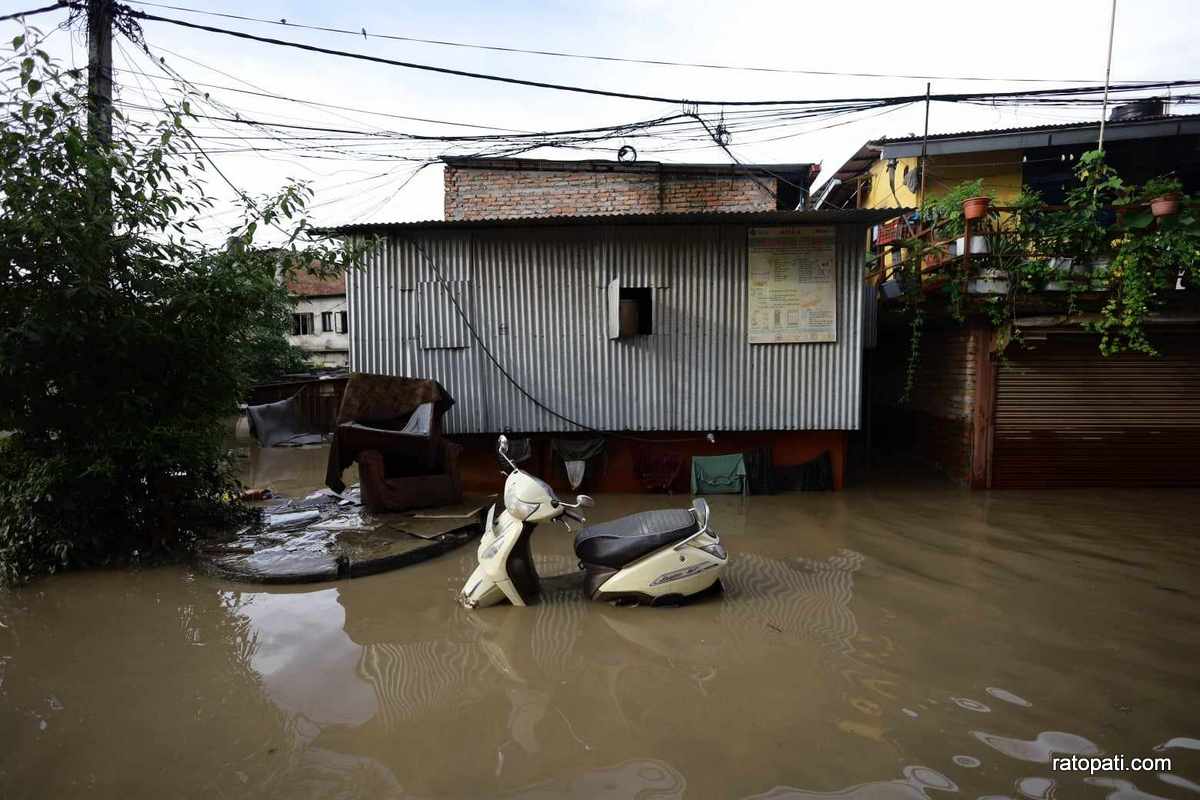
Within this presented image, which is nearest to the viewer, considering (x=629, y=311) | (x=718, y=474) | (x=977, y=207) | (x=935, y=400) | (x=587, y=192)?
(x=977, y=207)

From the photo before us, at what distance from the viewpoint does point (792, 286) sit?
28.9 ft

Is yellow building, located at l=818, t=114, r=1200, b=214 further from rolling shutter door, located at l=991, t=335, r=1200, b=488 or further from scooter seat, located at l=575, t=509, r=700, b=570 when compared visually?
scooter seat, located at l=575, t=509, r=700, b=570

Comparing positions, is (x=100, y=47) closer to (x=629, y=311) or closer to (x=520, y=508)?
(x=629, y=311)

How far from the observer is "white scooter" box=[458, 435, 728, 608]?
4.73 m

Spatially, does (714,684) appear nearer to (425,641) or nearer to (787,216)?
(425,641)

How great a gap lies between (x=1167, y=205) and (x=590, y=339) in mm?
7367

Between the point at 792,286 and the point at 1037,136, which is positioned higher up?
the point at 1037,136

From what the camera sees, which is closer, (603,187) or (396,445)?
(396,445)

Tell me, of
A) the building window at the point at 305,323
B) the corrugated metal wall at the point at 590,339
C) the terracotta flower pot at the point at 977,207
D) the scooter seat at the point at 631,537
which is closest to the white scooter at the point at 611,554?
the scooter seat at the point at 631,537

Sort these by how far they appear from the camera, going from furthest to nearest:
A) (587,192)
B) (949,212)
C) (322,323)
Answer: (322,323), (587,192), (949,212)

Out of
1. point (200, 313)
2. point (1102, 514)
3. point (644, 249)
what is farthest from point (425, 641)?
point (1102, 514)

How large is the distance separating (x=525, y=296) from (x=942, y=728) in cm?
713

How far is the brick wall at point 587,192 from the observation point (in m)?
13.9

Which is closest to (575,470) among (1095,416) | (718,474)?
(718,474)
